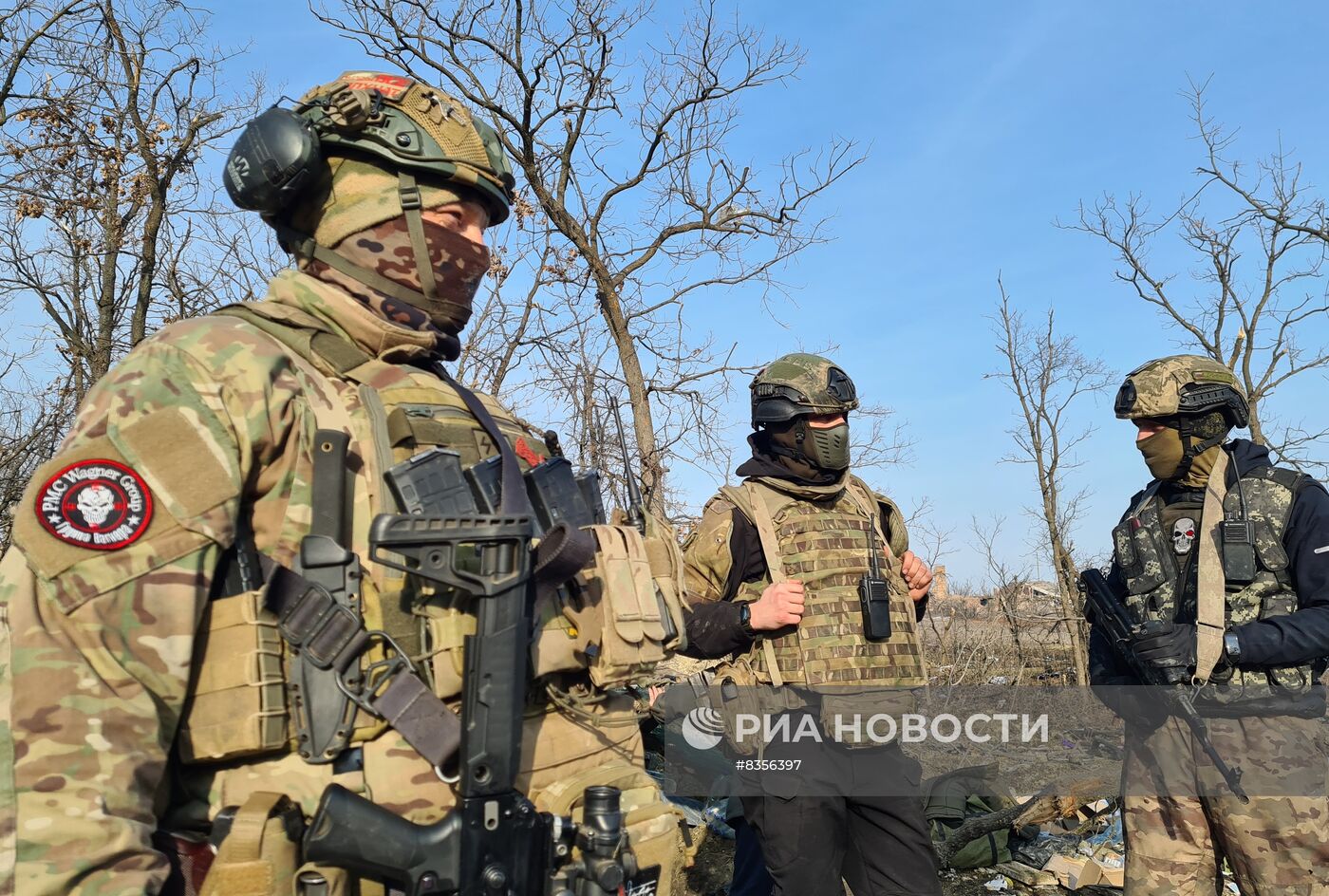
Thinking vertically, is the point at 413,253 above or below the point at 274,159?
below

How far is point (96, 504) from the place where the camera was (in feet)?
4.62

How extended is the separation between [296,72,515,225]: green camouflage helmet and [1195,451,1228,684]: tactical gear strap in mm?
3419

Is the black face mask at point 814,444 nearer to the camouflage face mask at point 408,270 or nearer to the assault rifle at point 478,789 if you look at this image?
the camouflage face mask at point 408,270

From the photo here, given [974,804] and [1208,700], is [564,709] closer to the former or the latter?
[1208,700]

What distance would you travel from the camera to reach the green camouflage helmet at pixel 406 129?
203 centimetres

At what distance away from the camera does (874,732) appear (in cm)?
389

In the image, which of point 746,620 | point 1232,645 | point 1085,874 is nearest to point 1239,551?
point 1232,645

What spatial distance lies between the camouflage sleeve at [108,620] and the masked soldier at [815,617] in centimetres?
276

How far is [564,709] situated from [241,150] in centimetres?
143

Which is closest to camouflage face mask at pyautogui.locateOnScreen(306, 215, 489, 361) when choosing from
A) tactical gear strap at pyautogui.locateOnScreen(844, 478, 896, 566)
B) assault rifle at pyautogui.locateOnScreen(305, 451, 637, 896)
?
assault rifle at pyautogui.locateOnScreen(305, 451, 637, 896)

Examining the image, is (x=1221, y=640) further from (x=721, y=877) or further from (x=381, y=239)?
(x=381, y=239)

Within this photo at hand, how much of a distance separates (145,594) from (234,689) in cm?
23

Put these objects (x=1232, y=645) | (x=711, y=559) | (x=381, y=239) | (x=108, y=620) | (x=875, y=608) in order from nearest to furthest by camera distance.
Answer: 1. (x=108, y=620)
2. (x=381, y=239)
3. (x=1232, y=645)
4. (x=875, y=608)
5. (x=711, y=559)

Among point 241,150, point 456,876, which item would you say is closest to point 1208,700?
point 456,876
